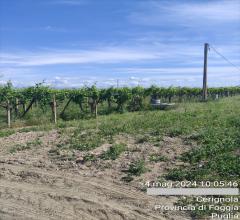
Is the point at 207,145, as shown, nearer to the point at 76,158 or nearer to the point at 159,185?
the point at 159,185

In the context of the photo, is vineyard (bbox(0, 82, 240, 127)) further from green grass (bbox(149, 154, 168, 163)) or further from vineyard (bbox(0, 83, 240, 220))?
green grass (bbox(149, 154, 168, 163))

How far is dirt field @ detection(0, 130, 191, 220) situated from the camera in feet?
20.7

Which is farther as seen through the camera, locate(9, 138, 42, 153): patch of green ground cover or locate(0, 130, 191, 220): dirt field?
locate(9, 138, 42, 153): patch of green ground cover

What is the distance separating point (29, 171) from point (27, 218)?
2.51 meters

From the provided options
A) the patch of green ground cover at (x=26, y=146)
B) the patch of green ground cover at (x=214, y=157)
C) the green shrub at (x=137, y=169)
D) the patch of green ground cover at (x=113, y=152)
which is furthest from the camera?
the patch of green ground cover at (x=26, y=146)

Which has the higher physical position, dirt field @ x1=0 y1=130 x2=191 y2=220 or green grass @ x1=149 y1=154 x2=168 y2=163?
green grass @ x1=149 y1=154 x2=168 y2=163

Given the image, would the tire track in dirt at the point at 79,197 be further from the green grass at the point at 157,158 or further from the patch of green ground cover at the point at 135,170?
the green grass at the point at 157,158

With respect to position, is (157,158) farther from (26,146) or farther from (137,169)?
(26,146)

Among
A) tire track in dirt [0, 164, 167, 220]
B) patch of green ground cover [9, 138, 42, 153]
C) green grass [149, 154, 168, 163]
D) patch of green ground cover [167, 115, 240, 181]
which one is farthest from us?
patch of green ground cover [9, 138, 42, 153]

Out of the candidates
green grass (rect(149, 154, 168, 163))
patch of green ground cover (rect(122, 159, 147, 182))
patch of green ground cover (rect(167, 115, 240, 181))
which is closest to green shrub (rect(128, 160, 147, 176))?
patch of green ground cover (rect(122, 159, 147, 182))

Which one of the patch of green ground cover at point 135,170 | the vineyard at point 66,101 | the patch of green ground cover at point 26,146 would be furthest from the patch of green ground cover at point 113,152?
the vineyard at point 66,101

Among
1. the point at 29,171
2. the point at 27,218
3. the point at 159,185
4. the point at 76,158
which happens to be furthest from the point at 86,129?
the point at 27,218

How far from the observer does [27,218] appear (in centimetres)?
611

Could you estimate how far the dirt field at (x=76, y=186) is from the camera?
20.7 ft
